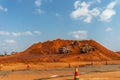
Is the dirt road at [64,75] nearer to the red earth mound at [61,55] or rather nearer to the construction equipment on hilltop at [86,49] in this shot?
the red earth mound at [61,55]

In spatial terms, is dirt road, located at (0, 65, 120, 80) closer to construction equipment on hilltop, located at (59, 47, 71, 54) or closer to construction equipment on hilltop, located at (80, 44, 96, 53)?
construction equipment on hilltop, located at (80, 44, 96, 53)

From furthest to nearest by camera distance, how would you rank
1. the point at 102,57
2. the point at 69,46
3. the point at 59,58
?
the point at 69,46 → the point at 102,57 → the point at 59,58

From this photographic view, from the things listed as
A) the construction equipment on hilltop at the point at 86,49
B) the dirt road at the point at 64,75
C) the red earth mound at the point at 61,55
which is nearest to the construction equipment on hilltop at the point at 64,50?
the red earth mound at the point at 61,55

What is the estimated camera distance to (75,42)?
68812mm

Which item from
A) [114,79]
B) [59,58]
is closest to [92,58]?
[59,58]

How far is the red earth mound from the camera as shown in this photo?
188 ft

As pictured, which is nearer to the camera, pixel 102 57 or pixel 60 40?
pixel 102 57

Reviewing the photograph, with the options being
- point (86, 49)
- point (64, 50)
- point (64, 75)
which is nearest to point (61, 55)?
point (64, 50)

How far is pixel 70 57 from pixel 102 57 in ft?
25.7

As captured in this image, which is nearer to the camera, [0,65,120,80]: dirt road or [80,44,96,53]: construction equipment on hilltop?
[0,65,120,80]: dirt road

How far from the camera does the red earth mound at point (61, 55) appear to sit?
57.3m

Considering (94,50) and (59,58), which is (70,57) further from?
(94,50)

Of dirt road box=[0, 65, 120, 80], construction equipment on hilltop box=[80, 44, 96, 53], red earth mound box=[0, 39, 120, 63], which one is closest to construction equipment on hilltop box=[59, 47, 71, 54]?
red earth mound box=[0, 39, 120, 63]

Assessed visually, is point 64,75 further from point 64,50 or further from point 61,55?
→ point 64,50
